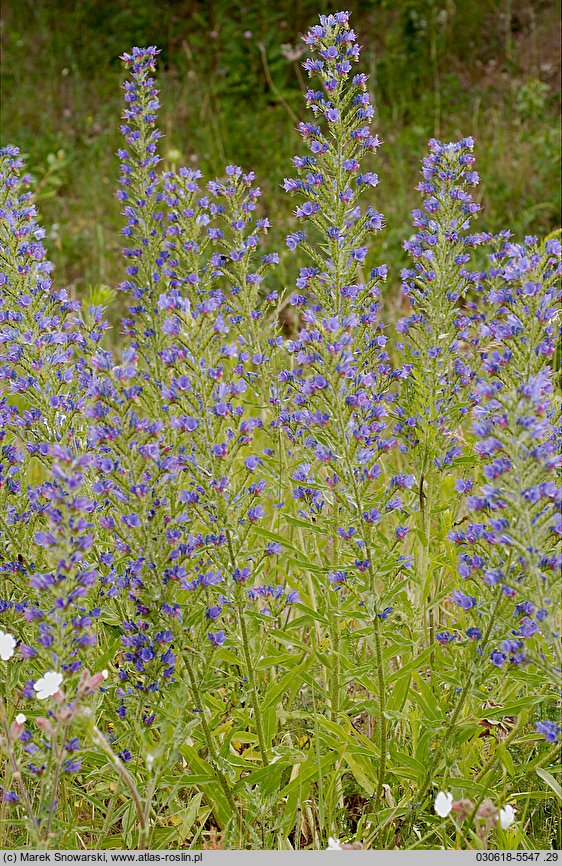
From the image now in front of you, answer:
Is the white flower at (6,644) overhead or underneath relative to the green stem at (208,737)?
overhead

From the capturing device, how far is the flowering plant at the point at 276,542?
6.09 feet

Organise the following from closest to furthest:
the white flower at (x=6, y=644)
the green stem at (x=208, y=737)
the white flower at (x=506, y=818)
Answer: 1. the white flower at (x=506, y=818)
2. the white flower at (x=6, y=644)
3. the green stem at (x=208, y=737)

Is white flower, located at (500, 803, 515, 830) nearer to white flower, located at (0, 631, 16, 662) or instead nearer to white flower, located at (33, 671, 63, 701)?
white flower, located at (33, 671, 63, 701)

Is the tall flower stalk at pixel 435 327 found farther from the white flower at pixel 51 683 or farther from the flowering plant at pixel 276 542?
the white flower at pixel 51 683

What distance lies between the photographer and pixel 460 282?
266cm

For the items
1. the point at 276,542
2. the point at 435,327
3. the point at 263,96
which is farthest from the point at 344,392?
the point at 263,96

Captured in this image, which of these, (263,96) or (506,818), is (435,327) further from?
(263,96)

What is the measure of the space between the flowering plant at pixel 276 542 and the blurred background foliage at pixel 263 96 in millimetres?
3365

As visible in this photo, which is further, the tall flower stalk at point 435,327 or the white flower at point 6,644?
the tall flower stalk at point 435,327

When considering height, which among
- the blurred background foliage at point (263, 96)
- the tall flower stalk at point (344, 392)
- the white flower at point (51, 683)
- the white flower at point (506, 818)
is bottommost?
the white flower at point (506, 818)

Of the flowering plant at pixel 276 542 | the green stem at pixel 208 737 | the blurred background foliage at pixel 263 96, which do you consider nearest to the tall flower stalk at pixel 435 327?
the flowering plant at pixel 276 542

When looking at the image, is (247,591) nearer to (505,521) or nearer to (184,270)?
(505,521)

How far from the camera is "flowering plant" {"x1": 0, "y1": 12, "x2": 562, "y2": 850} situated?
1.86 m

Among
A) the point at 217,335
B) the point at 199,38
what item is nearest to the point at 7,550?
the point at 217,335
